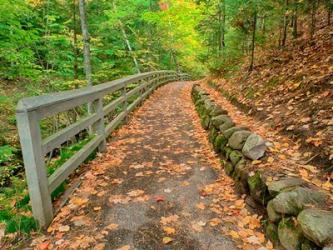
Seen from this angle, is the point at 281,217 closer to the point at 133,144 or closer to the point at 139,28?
the point at 133,144

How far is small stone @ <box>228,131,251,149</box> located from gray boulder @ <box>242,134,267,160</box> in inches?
5.3

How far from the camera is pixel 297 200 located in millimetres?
2736

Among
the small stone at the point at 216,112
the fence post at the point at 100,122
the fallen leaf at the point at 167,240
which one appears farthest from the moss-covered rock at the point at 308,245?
the small stone at the point at 216,112

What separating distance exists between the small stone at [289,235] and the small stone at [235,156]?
142 centimetres

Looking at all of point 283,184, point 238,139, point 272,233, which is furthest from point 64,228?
point 238,139

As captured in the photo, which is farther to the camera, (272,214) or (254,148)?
(254,148)

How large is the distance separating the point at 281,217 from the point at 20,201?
3.06 meters

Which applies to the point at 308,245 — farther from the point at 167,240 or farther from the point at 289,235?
the point at 167,240

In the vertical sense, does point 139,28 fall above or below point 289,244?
above

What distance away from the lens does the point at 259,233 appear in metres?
2.99

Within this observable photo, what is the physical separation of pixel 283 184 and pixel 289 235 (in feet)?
1.95

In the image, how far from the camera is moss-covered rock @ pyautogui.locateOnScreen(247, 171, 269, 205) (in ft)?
10.4

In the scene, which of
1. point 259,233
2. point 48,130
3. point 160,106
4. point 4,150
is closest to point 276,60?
point 160,106

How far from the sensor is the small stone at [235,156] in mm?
4095
